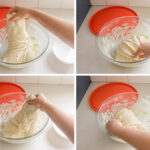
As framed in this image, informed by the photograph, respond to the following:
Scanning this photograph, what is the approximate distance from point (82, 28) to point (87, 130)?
0.37 metres

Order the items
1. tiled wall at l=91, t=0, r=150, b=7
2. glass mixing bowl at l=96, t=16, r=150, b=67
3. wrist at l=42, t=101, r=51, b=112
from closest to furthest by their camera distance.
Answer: wrist at l=42, t=101, r=51, b=112 < glass mixing bowl at l=96, t=16, r=150, b=67 < tiled wall at l=91, t=0, r=150, b=7

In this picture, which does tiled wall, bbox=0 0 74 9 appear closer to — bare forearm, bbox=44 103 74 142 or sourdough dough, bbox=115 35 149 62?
sourdough dough, bbox=115 35 149 62

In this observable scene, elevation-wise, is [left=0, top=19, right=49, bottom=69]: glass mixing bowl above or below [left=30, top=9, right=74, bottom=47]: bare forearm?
below

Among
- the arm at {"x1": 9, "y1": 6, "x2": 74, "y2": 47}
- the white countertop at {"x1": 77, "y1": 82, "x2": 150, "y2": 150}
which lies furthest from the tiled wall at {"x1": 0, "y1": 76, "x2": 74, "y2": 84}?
the arm at {"x1": 9, "y1": 6, "x2": 74, "y2": 47}

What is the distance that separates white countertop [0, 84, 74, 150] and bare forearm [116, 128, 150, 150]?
195 mm

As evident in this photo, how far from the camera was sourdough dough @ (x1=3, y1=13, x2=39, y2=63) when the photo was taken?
734 mm

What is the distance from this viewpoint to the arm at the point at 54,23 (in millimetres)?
697

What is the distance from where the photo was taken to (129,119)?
0.85 m

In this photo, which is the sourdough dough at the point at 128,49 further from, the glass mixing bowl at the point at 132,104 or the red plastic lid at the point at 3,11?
the red plastic lid at the point at 3,11

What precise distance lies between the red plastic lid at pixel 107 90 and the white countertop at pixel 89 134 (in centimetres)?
3

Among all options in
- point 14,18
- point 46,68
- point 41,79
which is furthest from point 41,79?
point 14,18

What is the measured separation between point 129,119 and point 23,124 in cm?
35

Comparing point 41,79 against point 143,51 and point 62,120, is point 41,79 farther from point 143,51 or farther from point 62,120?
point 143,51

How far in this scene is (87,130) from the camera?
847 millimetres
